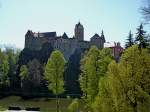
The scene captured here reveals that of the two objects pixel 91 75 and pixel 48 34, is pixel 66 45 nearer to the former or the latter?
pixel 48 34

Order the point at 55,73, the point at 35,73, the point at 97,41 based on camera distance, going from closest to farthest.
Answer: the point at 55,73 → the point at 35,73 → the point at 97,41

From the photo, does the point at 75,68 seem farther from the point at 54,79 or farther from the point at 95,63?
the point at 95,63

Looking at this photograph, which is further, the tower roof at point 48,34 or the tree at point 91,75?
the tower roof at point 48,34

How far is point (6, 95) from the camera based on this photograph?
4390 inches

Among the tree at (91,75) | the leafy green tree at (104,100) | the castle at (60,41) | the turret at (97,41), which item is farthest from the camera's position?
the turret at (97,41)

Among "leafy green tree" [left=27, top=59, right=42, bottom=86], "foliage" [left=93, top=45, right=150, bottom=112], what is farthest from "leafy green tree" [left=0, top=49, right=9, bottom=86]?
"foliage" [left=93, top=45, right=150, bottom=112]

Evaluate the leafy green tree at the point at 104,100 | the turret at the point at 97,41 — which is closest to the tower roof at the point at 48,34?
the turret at the point at 97,41

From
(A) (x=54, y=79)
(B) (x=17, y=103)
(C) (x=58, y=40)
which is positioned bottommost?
(B) (x=17, y=103)

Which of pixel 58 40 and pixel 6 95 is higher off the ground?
pixel 58 40

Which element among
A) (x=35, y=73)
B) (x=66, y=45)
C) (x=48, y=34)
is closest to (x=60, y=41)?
(x=66, y=45)

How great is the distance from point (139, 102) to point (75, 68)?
300ft

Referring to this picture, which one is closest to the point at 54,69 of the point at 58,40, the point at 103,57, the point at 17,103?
the point at 103,57

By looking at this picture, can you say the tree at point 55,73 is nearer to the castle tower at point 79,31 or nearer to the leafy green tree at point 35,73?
the leafy green tree at point 35,73

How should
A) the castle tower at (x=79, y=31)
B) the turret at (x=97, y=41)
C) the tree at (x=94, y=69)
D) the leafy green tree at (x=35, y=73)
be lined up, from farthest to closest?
the castle tower at (x=79, y=31) < the turret at (x=97, y=41) < the leafy green tree at (x=35, y=73) < the tree at (x=94, y=69)
